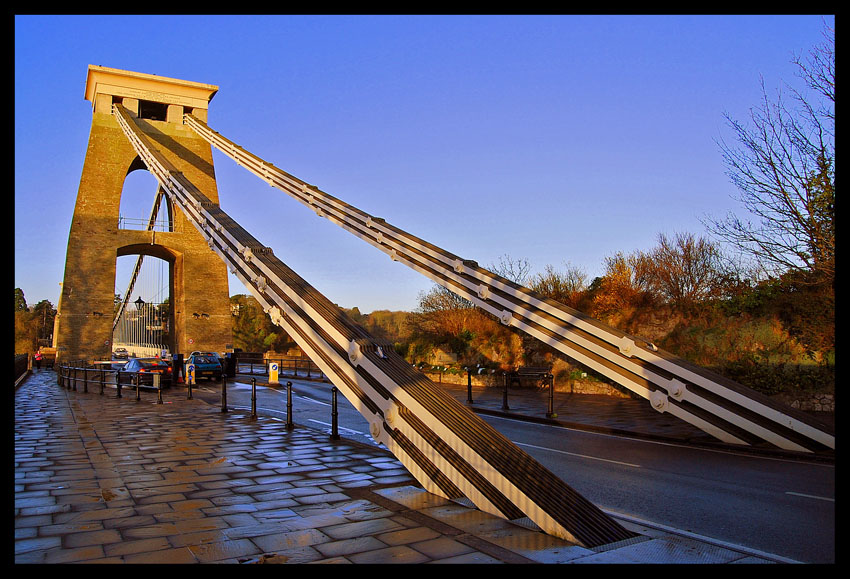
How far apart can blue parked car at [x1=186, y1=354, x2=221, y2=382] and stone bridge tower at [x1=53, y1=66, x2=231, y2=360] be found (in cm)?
1255

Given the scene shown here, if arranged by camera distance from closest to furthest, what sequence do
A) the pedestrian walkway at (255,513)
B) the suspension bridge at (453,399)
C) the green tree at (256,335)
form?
the pedestrian walkway at (255,513), the suspension bridge at (453,399), the green tree at (256,335)

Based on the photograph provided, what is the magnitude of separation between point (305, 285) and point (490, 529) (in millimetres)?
5494

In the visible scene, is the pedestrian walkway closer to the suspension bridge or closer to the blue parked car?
the suspension bridge

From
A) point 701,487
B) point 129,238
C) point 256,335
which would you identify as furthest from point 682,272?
point 256,335

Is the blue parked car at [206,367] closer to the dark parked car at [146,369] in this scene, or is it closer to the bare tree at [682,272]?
the dark parked car at [146,369]

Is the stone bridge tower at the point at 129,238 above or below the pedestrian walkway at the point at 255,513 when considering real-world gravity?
above

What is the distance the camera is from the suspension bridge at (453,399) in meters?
5.16

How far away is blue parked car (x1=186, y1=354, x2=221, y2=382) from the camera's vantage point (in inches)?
979

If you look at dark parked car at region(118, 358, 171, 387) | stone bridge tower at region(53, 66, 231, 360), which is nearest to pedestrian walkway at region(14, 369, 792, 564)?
dark parked car at region(118, 358, 171, 387)

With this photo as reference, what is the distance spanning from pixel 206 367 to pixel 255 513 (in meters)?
21.0

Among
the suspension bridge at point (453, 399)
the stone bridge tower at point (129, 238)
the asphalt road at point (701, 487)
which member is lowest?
the asphalt road at point (701, 487)

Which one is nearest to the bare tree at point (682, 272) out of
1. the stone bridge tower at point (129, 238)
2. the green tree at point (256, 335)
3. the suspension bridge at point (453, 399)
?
the suspension bridge at point (453, 399)

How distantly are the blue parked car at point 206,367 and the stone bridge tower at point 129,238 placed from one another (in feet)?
41.2
